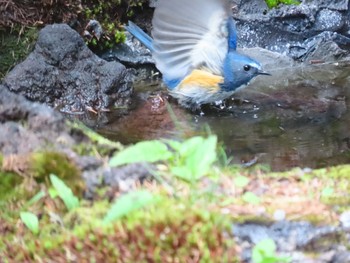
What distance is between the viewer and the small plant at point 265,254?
6.73ft

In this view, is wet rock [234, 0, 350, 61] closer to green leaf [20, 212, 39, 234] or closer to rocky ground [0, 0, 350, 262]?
rocky ground [0, 0, 350, 262]

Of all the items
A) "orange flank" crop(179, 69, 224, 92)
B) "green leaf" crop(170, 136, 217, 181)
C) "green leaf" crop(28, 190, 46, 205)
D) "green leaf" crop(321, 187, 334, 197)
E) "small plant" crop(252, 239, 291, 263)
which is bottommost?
"orange flank" crop(179, 69, 224, 92)

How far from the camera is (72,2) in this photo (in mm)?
7055

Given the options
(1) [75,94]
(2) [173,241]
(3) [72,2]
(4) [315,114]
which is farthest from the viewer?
(3) [72,2]

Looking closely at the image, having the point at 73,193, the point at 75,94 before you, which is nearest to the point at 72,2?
the point at 75,94

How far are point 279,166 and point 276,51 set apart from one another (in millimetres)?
3698

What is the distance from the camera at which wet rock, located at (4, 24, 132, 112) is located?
6258 millimetres

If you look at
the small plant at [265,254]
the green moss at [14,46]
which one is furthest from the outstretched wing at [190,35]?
the small plant at [265,254]

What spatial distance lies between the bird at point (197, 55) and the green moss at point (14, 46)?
1329 mm

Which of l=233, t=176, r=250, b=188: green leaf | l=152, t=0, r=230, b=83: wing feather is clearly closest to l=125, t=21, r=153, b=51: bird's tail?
l=152, t=0, r=230, b=83: wing feather

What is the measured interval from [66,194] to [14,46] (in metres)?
4.82

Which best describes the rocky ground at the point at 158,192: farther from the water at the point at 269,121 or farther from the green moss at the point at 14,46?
the green moss at the point at 14,46

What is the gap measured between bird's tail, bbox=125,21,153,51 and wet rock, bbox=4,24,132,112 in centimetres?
45

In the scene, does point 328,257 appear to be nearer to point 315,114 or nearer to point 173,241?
point 173,241
